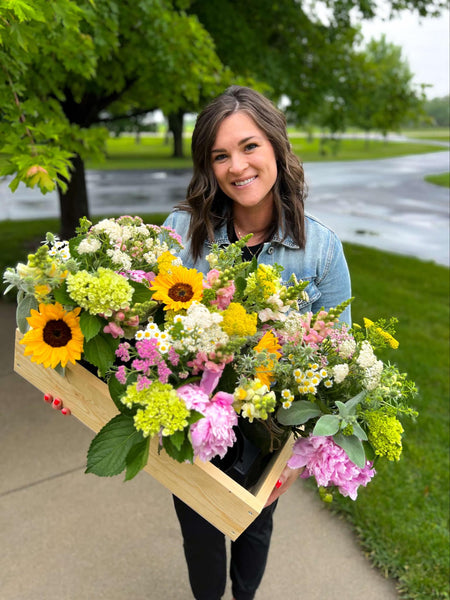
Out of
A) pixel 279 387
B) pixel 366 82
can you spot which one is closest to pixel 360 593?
pixel 279 387

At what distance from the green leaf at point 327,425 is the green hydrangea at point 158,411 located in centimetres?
31

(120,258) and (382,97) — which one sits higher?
(382,97)

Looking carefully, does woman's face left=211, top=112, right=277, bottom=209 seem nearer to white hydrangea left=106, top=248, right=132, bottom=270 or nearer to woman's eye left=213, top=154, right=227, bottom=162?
woman's eye left=213, top=154, right=227, bottom=162

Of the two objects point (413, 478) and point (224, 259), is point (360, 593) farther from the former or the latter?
point (224, 259)

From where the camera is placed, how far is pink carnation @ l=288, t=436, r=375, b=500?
4.07 ft

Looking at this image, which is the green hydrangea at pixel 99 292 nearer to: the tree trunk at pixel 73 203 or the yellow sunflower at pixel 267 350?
the yellow sunflower at pixel 267 350

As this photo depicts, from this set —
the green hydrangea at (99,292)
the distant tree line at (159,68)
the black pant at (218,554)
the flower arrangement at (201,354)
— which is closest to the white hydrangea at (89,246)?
the flower arrangement at (201,354)

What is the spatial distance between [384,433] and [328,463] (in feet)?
0.51

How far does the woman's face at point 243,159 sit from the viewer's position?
1.75 metres

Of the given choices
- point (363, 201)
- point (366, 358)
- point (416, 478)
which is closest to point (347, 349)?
point (366, 358)

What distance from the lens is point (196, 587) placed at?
2.08m

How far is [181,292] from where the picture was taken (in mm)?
1195

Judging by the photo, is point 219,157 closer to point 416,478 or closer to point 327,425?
point 327,425

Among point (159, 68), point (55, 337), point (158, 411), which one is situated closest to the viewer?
point (158, 411)
